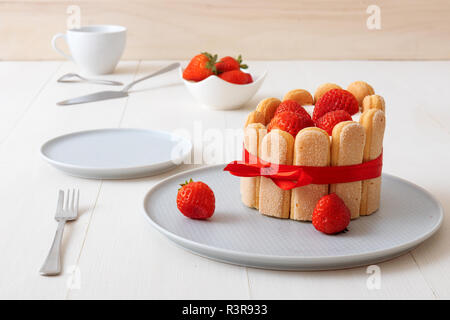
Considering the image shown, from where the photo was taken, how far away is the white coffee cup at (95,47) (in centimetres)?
171

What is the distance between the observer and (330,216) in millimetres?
771

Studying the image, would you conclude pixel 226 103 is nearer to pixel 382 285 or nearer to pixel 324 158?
pixel 324 158

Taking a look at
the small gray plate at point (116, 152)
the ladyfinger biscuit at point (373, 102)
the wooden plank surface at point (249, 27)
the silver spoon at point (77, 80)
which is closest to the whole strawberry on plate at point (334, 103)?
the ladyfinger biscuit at point (373, 102)

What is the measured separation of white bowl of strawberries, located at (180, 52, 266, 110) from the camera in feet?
4.66

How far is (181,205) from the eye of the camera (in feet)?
2.68

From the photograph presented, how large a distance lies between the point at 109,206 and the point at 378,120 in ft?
1.27

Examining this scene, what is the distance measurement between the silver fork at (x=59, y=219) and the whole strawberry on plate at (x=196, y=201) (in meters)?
0.15

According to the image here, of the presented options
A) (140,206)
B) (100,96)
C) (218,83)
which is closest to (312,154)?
(140,206)

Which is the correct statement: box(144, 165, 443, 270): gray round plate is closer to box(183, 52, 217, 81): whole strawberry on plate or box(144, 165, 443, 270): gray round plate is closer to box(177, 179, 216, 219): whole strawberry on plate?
box(177, 179, 216, 219): whole strawberry on plate

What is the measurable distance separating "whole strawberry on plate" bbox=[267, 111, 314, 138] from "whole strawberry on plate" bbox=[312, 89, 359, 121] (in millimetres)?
61

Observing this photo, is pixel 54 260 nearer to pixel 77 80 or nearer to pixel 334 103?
pixel 334 103

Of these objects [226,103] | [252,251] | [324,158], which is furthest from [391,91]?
[252,251]

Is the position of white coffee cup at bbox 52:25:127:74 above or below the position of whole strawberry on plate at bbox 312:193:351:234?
above

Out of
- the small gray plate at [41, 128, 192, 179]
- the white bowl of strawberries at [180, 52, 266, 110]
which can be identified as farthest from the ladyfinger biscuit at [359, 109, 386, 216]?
the white bowl of strawberries at [180, 52, 266, 110]
